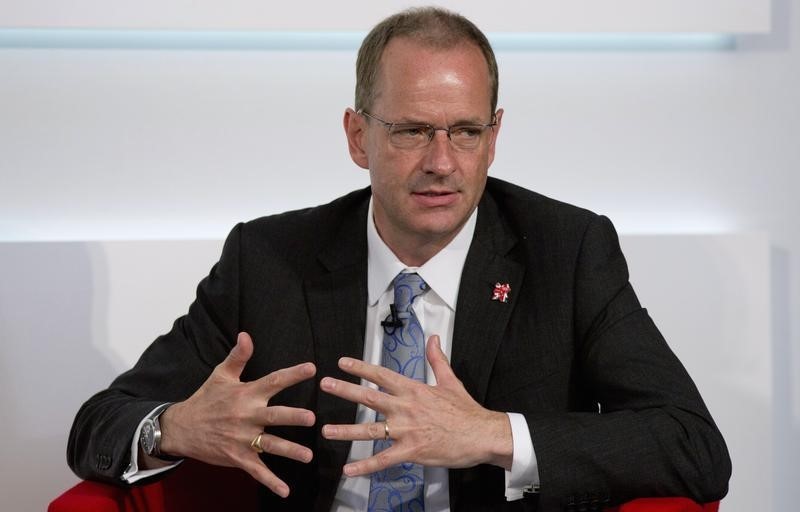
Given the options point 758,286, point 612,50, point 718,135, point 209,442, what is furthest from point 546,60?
point 209,442

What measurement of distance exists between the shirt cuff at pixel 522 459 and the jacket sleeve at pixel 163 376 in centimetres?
74

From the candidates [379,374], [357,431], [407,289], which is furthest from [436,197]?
[357,431]

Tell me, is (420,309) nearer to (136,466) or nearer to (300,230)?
(300,230)

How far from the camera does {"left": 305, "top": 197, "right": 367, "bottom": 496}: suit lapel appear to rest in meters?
2.18

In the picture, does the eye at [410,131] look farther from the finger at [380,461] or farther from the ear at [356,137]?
the finger at [380,461]

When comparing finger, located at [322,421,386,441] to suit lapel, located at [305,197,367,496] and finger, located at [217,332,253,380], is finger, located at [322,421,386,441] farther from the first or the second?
suit lapel, located at [305,197,367,496]

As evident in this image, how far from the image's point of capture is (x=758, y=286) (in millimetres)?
3250

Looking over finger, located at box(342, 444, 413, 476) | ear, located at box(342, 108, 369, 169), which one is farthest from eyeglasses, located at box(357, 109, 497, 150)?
finger, located at box(342, 444, 413, 476)

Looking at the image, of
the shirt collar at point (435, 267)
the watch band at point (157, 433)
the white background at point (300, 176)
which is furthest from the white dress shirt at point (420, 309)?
the white background at point (300, 176)

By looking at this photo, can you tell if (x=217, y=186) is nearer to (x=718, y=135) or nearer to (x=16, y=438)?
(x=16, y=438)

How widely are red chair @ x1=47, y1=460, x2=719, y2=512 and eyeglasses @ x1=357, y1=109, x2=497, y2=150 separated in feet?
2.63

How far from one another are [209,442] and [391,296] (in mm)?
546

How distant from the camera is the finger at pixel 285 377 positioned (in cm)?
189

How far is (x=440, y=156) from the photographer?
213cm
